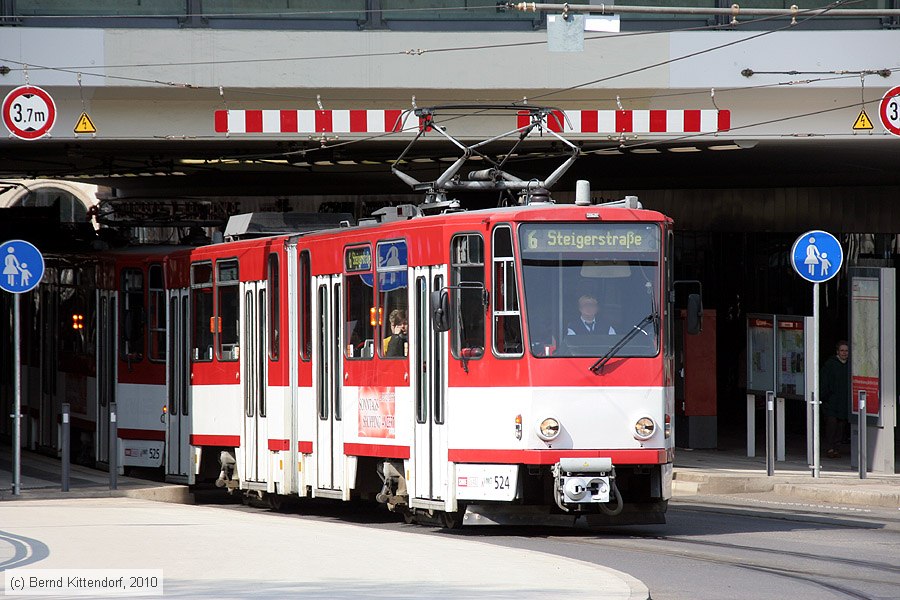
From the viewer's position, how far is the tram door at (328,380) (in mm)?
16766

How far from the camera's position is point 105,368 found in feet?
76.3

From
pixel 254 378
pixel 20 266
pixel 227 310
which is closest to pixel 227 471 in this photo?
pixel 254 378

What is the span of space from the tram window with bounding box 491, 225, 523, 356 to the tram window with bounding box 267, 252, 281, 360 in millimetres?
4431

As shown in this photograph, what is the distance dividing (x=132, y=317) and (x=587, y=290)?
9852 mm

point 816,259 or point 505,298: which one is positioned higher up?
point 816,259

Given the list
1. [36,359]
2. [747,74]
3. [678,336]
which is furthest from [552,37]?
[36,359]

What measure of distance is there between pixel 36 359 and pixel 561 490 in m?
15.4

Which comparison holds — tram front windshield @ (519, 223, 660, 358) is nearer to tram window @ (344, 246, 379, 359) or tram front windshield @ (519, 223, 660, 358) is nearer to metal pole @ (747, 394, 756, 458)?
tram window @ (344, 246, 379, 359)

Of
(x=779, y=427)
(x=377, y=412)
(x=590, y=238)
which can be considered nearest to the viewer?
(x=590, y=238)

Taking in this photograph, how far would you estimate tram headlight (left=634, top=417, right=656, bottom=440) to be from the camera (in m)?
14.3

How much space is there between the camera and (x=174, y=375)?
70.0 feet

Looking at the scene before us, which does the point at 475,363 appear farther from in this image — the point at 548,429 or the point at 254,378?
the point at 254,378

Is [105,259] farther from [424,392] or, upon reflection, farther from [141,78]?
[424,392]

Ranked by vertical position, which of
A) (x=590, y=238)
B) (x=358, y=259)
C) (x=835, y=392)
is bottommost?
(x=835, y=392)
